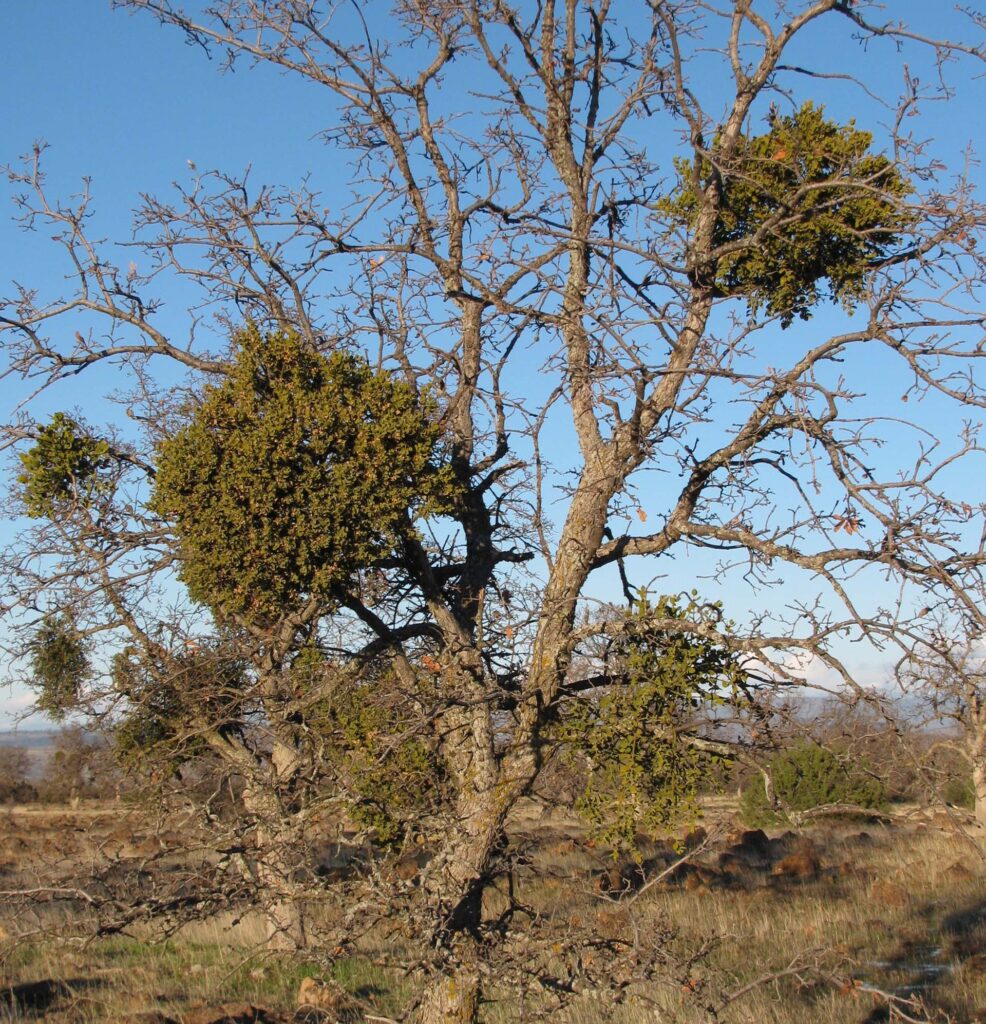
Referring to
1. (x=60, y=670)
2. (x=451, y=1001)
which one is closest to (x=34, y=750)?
(x=60, y=670)

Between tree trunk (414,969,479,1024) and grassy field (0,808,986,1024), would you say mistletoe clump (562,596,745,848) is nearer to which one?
grassy field (0,808,986,1024)

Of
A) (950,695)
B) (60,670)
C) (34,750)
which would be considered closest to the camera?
(950,695)

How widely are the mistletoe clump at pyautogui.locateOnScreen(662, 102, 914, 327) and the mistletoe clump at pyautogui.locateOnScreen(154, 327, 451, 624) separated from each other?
1.96 metres

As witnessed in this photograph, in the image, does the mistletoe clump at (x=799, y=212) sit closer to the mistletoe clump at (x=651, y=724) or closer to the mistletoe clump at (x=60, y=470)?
Answer: the mistletoe clump at (x=651, y=724)

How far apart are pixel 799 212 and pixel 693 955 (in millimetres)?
3715

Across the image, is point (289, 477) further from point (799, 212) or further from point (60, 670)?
point (60, 670)

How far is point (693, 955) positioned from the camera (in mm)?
5137

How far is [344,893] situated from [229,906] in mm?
893

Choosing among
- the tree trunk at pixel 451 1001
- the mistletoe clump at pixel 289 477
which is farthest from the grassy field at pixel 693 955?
the mistletoe clump at pixel 289 477

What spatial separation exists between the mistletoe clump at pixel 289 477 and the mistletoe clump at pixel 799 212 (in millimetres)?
1963

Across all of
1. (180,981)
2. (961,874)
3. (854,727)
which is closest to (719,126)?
(854,727)

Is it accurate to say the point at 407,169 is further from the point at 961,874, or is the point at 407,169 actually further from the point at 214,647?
the point at 961,874

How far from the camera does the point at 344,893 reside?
5.54m

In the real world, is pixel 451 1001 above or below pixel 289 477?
below
